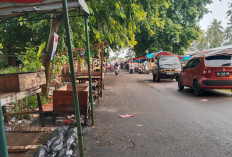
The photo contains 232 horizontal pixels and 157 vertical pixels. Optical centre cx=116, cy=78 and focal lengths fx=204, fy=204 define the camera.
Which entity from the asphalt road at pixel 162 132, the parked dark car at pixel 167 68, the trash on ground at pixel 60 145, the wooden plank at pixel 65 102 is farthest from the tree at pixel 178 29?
the trash on ground at pixel 60 145

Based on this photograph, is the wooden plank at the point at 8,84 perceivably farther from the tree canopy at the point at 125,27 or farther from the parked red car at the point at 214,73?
the parked red car at the point at 214,73

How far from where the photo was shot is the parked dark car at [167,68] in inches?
644

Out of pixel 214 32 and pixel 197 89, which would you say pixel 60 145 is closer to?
pixel 197 89

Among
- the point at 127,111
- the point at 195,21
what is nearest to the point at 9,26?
the point at 127,111

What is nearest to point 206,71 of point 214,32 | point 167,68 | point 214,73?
point 214,73

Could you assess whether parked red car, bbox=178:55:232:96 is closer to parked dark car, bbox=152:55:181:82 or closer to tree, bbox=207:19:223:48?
parked dark car, bbox=152:55:181:82

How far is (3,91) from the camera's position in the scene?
2.68 metres

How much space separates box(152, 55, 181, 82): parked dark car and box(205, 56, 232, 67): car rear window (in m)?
7.61

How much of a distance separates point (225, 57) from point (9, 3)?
8226 mm

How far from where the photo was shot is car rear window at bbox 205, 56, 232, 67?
28.0ft

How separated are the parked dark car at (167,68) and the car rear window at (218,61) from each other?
761 centimetres

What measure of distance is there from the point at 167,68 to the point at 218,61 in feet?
26.1

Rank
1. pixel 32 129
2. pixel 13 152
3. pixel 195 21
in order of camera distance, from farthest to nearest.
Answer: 1. pixel 195 21
2. pixel 32 129
3. pixel 13 152

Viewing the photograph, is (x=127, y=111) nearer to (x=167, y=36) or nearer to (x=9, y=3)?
(x=9, y=3)
